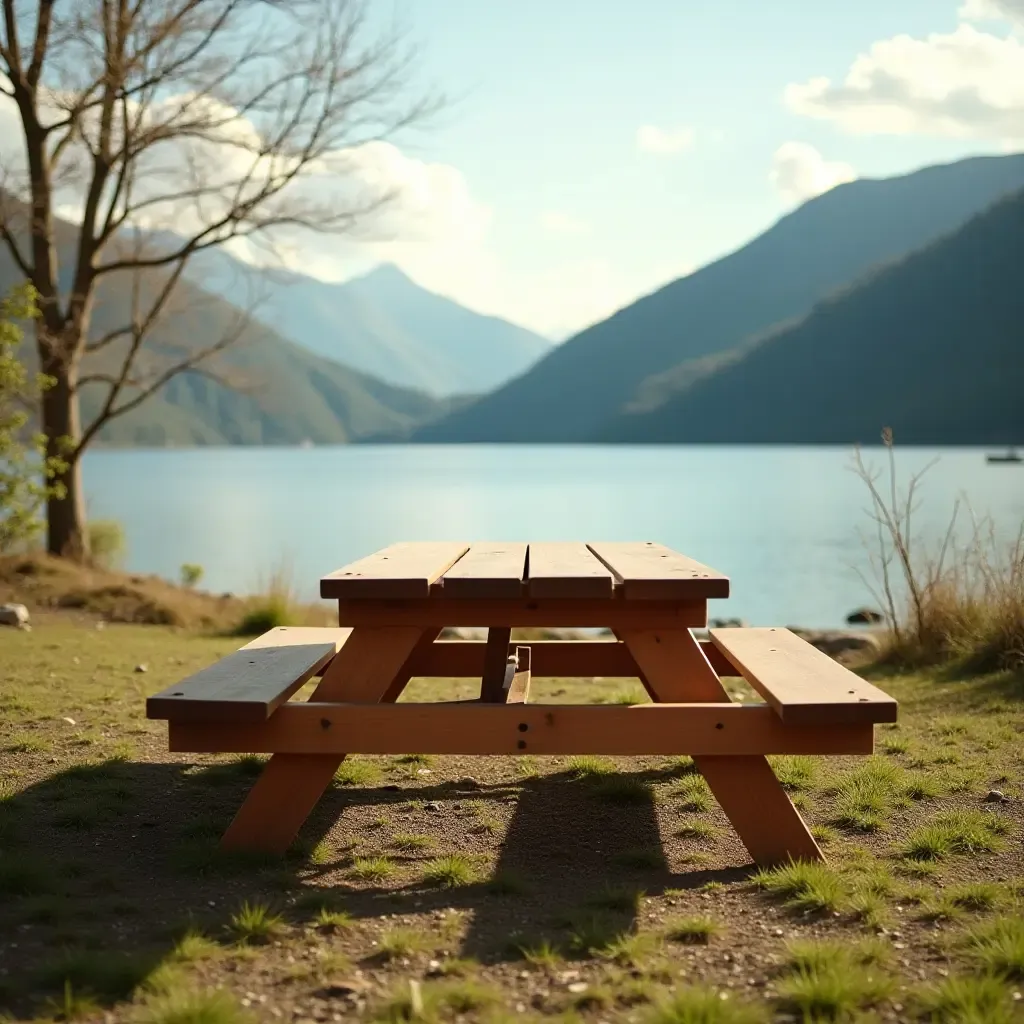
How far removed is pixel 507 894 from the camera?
295cm

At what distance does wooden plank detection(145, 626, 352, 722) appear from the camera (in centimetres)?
288

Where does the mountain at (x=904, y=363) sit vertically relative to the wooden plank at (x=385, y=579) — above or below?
above

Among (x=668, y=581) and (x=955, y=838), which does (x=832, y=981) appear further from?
(x=955, y=838)

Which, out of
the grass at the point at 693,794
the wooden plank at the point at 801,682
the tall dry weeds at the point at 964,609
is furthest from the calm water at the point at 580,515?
the wooden plank at the point at 801,682

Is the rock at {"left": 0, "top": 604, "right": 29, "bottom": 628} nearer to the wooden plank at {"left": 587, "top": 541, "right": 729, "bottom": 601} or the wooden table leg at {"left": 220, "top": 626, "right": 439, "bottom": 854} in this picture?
the wooden table leg at {"left": 220, "top": 626, "right": 439, "bottom": 854}

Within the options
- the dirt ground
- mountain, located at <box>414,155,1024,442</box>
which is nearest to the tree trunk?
the dirt ground

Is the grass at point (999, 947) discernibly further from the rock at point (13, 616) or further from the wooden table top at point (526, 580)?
the rock at point (13, 616)

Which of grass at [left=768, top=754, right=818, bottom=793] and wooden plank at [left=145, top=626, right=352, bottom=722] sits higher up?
wooden plank at [left=145, top=626, right=352, bottom=722]

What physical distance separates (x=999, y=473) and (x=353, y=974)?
63628mm

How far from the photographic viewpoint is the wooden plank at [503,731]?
9.87 feet

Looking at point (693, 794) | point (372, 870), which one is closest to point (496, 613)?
point (372, 870)

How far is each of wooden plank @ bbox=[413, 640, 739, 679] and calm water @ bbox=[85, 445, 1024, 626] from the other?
16.8ft

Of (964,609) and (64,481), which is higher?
(64,481)

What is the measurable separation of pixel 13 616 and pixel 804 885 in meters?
7.53
